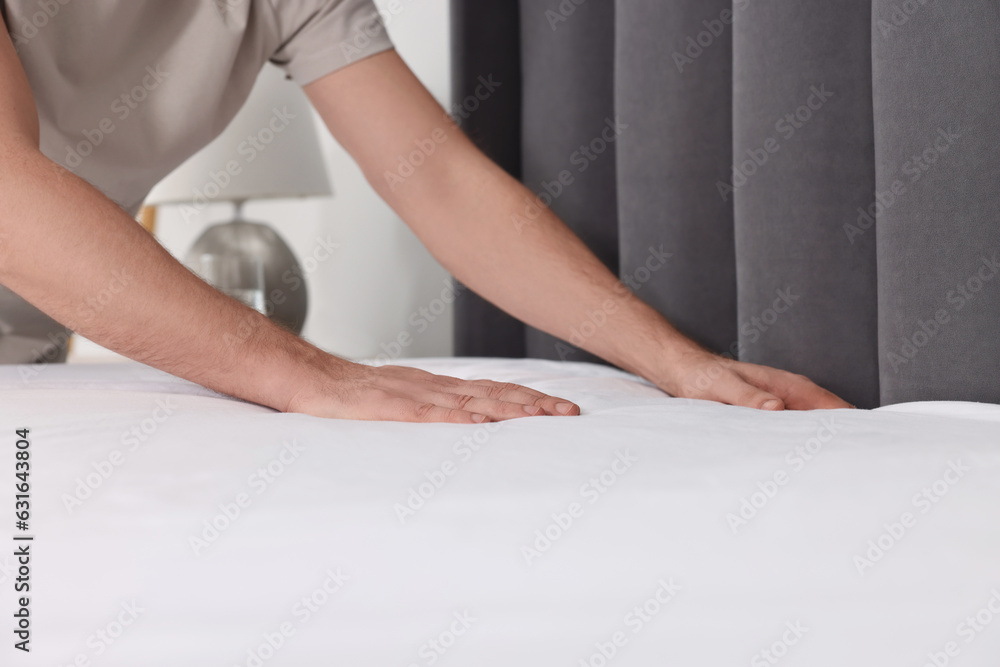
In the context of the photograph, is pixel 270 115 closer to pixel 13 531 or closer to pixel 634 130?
pixel 634 130

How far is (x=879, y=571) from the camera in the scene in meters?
0.41

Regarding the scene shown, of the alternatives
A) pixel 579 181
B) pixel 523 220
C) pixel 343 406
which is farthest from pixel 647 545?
pixel 579 181

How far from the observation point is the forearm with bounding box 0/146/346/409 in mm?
577

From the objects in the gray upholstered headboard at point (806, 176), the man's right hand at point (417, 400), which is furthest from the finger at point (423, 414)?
the gray upholstered headboard at point (806, 176)

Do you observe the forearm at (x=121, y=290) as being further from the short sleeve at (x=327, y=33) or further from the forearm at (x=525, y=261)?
the short sleeve at (x=327, y=33)

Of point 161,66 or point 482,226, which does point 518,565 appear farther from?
point 161,66

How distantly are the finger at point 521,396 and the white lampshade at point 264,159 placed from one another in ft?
4.66

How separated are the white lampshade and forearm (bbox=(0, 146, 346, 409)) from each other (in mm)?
1347

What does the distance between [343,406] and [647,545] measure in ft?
0.90

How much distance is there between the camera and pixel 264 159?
1.92 m

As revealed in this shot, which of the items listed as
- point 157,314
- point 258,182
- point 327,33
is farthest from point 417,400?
point 258,182

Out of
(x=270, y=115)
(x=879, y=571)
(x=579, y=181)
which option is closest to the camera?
(x=879, y=571)

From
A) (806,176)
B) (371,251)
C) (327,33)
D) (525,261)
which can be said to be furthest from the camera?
(371,251)

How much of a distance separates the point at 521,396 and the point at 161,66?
2.50 ft
